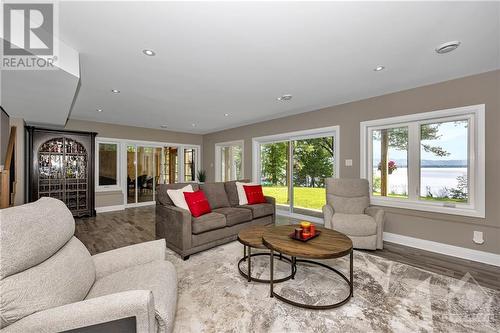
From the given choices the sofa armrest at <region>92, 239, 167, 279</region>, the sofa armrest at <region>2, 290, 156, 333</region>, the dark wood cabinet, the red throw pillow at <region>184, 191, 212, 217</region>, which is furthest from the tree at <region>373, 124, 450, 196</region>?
the dark wood cabinet

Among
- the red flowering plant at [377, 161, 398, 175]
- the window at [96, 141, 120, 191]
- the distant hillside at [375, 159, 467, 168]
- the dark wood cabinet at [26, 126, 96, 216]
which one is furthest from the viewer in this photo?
the window at [96, 141, 120, 191]

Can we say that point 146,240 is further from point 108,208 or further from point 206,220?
point 108,208

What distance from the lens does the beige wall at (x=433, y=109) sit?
2.73m

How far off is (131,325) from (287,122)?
15.8 ft

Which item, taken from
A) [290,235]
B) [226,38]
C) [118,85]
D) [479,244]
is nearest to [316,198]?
[479,244]

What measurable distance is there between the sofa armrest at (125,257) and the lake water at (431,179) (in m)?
3.73

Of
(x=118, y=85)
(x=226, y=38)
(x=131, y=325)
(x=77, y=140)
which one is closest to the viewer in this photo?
(x=131, y=325)

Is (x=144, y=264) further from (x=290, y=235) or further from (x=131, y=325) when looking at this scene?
(x=290, y=235)

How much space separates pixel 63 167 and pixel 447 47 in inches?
275

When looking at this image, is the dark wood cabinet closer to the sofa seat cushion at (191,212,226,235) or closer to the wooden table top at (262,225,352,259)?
the sofa seat cushion at (191,212,226,235)

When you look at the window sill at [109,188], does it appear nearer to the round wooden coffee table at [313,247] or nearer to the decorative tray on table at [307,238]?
the round wooden coffee table at [313,247]

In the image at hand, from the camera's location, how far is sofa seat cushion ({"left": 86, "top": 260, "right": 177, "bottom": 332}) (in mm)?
1173

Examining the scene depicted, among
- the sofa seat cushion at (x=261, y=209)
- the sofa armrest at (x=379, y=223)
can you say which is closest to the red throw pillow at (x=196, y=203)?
the sofa seat cushion at (x=261, y=209)

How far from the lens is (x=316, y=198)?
5059mm
